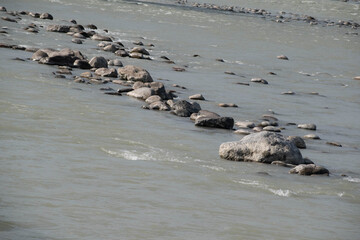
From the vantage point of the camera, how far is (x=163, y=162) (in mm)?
9336

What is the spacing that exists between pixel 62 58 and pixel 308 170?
882 centimetres

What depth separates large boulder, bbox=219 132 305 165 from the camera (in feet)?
32.8

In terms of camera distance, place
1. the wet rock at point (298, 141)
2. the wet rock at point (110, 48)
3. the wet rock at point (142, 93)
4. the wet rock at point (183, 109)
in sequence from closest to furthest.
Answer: the wet rock at point (298, 141) < the wet rock at point (183, 109) < the wet rock at point (142, 93) < the wet rock at point (110, 48)

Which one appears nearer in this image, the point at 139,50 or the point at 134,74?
the point at 134,74

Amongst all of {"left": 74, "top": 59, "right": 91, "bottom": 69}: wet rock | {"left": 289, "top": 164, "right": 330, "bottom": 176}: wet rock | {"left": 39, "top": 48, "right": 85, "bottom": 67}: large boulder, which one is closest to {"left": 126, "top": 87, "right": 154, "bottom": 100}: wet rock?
{"left": 74, "top": 59, "right": 91, "bottom": 69}: wet rock

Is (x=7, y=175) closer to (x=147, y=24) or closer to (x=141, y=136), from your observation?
(x=141, y=136)

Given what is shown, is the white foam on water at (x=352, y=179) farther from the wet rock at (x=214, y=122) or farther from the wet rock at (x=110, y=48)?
the wet rock at (x=110, y=48)

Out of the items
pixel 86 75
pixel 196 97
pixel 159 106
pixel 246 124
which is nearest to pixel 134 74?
pixel 86 75

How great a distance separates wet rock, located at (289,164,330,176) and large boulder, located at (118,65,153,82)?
6.85 m

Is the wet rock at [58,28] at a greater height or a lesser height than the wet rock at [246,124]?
lesser

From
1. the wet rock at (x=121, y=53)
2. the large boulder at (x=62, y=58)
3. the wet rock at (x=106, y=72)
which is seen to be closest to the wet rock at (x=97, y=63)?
the large boulder at (x=62, y=58)

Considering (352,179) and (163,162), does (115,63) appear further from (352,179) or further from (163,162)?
(352,179)

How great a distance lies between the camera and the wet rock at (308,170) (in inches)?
378

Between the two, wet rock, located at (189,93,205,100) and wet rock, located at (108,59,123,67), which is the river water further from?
wet rock, located at (108,59,123,67)
